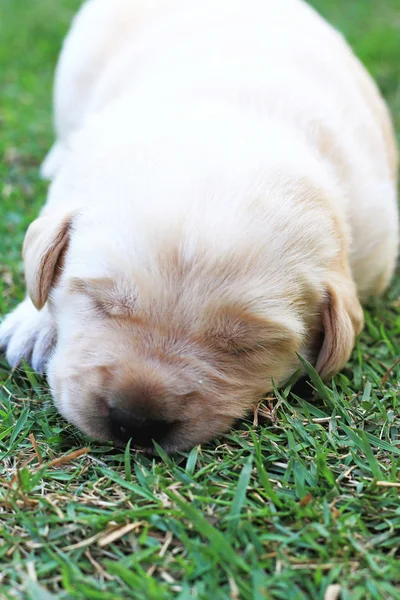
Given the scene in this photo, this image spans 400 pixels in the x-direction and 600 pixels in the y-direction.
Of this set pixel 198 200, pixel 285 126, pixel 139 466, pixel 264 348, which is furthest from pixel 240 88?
pixel 139 466

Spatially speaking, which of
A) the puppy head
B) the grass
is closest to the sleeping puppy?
the puppy head

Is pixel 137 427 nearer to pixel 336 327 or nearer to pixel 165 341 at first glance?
pixel 165 341

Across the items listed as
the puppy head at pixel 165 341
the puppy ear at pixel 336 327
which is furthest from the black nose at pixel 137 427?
the puppy ear at pixel 336 327

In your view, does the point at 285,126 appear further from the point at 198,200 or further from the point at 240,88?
the point at 198,200

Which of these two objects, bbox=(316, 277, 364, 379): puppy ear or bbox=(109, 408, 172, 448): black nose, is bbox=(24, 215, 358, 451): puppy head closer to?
bbox=(109, 408, 172, 448): black nose

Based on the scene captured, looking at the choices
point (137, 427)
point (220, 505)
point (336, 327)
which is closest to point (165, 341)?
point (137, 427)

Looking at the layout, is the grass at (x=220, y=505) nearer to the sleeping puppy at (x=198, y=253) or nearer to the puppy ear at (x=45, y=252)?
the sleeping puppy at (x=198, y=253)
